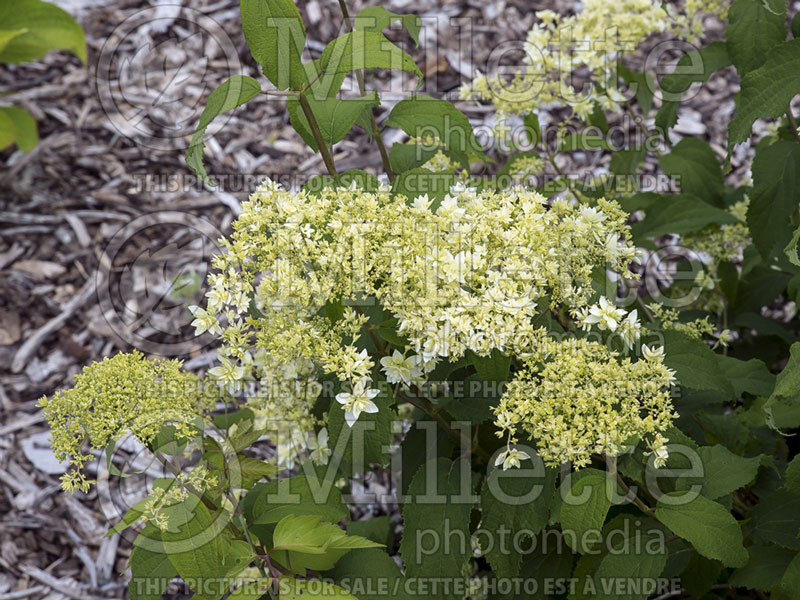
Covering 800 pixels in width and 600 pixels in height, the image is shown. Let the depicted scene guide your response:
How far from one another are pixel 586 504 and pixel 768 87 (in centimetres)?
131

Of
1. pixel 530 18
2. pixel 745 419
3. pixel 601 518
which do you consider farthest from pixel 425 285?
pixel 530 18

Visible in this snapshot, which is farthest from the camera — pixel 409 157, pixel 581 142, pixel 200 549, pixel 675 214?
pixel 581 142

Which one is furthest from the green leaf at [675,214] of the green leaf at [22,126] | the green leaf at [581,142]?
the green leaf at [22,126]

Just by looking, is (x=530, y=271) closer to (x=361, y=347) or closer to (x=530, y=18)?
(x=361, y=347)

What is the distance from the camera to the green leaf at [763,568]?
2.14m

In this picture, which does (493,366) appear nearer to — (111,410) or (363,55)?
(363,55)

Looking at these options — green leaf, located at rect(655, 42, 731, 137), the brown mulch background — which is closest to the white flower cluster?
green leaf, located at rect(655, 42, 731, 137)

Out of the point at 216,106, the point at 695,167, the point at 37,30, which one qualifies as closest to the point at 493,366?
the point at 216,106

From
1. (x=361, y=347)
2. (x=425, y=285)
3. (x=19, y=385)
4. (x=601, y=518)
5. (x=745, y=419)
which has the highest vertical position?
(x=425, y=285)

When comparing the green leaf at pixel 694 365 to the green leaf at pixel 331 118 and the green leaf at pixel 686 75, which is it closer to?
the green leaf at pixel 686 75

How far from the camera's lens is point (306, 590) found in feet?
6.13

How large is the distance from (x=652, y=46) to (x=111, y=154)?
146 inches

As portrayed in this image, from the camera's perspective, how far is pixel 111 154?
5.04 meters

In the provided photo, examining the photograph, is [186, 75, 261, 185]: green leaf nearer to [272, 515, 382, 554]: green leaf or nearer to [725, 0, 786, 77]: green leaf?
[272, 515, 382, 554]: green leaf
